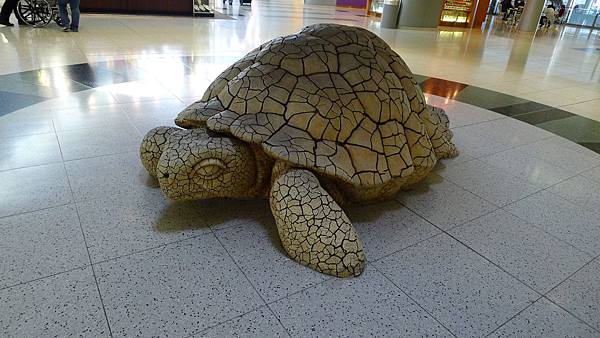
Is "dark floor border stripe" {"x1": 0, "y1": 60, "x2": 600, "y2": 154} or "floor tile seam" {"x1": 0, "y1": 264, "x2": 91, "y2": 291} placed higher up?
"dark floor border stripe" {"x1": 0, "y1": 60, "x2": 600, "y2": 154}

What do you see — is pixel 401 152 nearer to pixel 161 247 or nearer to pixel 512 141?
pixel 161 247

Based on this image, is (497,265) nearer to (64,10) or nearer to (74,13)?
(74,13)

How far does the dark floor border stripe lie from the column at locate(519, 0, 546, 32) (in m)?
15.0

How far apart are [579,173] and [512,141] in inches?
31.1

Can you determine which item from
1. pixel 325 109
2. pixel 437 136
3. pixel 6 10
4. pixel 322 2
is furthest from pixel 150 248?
pixel 322 2

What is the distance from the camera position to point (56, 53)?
6.46 metres

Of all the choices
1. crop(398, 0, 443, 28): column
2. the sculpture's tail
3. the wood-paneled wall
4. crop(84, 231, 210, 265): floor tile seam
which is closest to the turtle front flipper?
crop(84, 231, 210, 265): floor tile seam

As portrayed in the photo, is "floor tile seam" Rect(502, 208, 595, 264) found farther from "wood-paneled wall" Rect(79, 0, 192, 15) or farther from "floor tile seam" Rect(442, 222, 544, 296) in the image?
"wood-paneled wall" Rect(79, 0, 192, 15)

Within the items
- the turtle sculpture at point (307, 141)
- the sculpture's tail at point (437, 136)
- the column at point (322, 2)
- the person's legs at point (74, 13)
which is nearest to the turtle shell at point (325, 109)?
the turtle sculpture at point (307, 141)

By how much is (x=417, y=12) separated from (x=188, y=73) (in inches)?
482

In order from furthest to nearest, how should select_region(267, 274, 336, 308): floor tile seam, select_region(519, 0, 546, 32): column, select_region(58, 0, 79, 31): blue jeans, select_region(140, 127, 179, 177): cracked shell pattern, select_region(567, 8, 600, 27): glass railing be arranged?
select_region(567, 8, 600, 27): glass railing < select_region(519, 0, 546, 32): column < select_region(58, 0, 79, 31): blue jeans < select_region(140, 127, 179, 177): cracked shell pattern < select_region(267, 274, 336, 308): floor tile seam

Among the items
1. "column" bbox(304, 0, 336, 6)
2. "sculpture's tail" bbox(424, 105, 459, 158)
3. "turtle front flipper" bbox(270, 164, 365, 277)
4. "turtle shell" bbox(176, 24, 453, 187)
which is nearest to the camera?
"turtle front flipper" bbox(270, 164, 365, 277)

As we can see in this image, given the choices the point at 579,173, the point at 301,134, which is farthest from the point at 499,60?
the point at 301,134

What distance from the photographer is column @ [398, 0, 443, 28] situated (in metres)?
15.2
